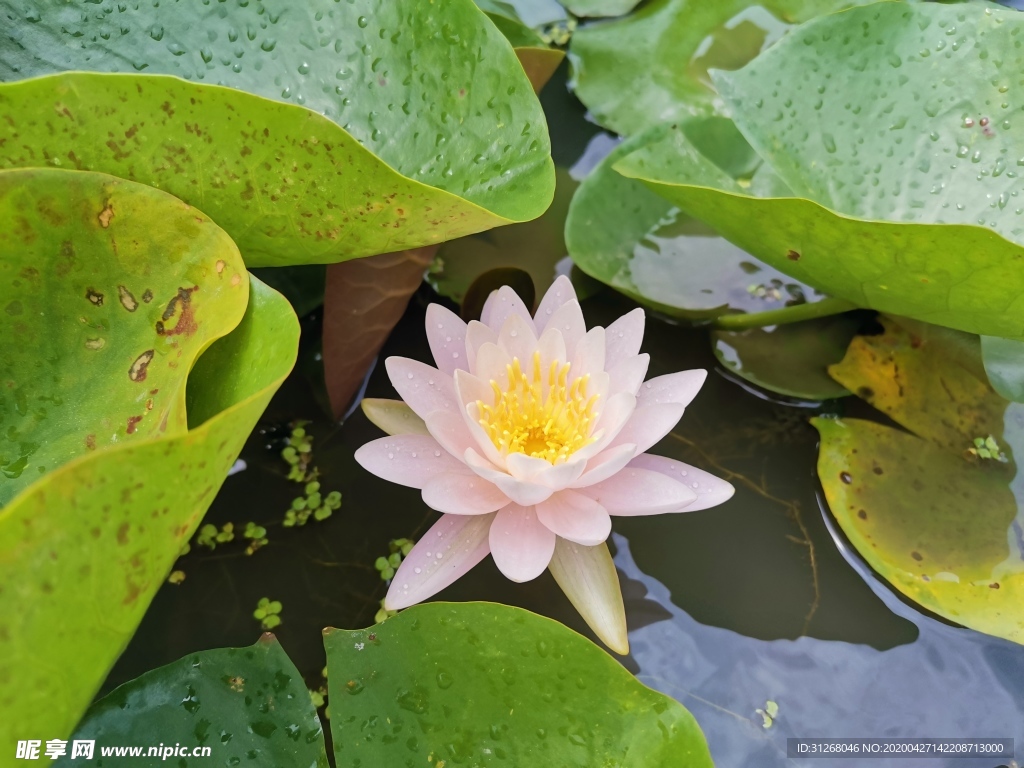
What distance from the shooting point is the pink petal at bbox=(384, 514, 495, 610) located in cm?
99

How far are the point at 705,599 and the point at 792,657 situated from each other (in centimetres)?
16

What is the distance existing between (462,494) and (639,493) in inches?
10.2

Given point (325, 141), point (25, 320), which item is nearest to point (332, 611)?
point (25, 320)

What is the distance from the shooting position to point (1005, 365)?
1.17 m

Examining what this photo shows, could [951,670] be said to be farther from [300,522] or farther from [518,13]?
[518,13]

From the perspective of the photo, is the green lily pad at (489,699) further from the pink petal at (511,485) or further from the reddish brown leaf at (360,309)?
the reddish brown leaf at (360,309)

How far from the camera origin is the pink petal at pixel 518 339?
108 centimetres

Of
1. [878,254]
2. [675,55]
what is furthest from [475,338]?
[675,55]

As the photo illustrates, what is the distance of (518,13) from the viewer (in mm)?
1775

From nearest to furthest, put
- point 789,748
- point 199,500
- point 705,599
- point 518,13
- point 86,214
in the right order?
point 199,500
point 86,214
point 789,748
point 705,599
point 518,13

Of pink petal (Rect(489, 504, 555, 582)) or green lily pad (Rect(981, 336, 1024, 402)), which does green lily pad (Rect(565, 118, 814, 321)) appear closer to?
green lily pad (Rect(981, 336, 1024, 402))

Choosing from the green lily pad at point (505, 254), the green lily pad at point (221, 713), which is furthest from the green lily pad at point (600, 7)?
the green lily pad at point (221, 713)

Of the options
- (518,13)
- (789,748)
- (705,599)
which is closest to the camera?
(789,748)

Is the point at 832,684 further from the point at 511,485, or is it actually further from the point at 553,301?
the point at 553,301
